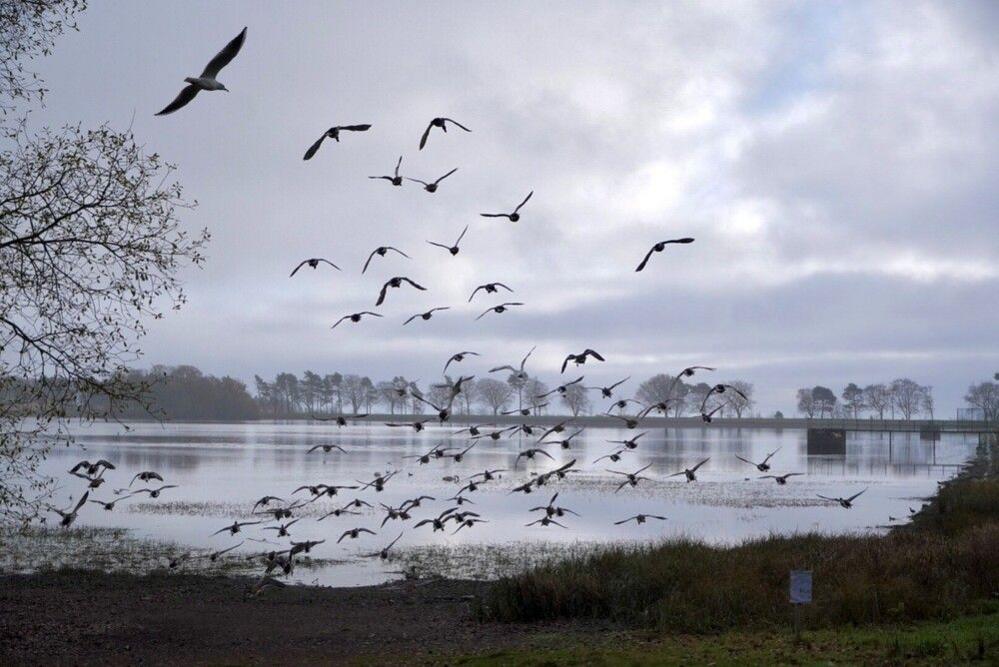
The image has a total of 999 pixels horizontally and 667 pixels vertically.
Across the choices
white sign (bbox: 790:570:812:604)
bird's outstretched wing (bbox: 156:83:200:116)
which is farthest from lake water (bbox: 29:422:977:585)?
bird's outstretched wing (bbox: 156:83:200:116)

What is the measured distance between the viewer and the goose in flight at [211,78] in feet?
26.6

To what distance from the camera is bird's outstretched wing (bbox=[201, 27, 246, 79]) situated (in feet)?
27.3

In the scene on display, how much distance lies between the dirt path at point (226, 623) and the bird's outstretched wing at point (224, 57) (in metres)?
10.5

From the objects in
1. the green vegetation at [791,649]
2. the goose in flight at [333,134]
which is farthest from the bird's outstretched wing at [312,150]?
the green vegetation at [791,649]

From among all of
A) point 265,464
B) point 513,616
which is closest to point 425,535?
point 513,616

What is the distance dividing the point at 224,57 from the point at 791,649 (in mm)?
11307

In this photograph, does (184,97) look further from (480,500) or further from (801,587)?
(480,500)

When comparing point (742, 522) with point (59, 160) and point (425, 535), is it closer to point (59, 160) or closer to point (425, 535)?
point (425, 535)

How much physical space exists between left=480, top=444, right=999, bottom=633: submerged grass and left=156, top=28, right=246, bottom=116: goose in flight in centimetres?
1283

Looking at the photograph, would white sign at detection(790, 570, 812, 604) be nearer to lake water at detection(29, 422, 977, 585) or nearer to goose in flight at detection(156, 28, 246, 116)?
goose in flight at detection(156, 28, 246, 116)

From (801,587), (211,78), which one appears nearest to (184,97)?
(211,78)

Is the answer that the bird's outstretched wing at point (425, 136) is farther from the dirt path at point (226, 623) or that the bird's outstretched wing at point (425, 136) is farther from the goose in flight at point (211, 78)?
the dirt path at point (226, 623)

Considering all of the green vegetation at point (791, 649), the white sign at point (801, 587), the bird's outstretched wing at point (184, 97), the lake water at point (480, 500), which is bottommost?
the lake water at point (480, 500)

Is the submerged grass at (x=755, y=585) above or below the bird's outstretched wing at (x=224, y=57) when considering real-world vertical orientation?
below
